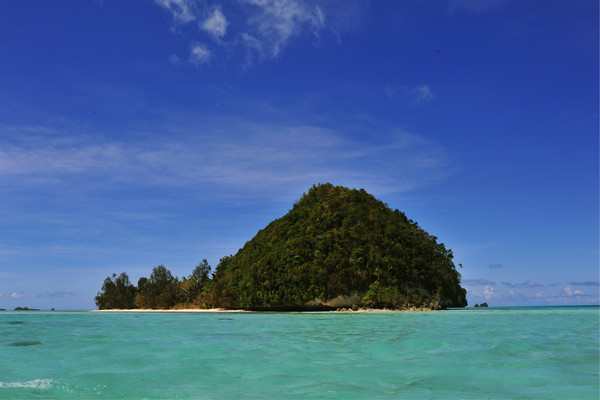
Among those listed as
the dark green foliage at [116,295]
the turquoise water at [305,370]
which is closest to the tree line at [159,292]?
the dark green foliage at [116,295]

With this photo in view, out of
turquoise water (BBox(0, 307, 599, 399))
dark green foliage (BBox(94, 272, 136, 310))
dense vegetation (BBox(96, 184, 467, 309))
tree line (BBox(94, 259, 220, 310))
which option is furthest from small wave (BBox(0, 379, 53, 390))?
dark green foliage (BBox(94, 272, 136, 310))

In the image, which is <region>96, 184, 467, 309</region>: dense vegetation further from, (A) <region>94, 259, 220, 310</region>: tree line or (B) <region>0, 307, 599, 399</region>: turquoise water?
(B) <region>0, 307, 599, 399</region>: turquoise water

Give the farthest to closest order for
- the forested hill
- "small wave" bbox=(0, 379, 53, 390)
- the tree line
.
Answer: the tree line, the forested hill, "small wave" bbox=(0, 379, 53, 390)

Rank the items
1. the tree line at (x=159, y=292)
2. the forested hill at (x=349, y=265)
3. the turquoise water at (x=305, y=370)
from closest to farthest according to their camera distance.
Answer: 1. the turquoise water at (x=305, y=370)
2. the forested hill at (x=349, y=265)
3. the tree line at (x=159, y=292)

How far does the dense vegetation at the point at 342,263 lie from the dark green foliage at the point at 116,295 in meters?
43.5

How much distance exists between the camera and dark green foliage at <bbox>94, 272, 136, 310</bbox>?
452 ft

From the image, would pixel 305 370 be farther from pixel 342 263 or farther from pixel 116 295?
pixel 116 295

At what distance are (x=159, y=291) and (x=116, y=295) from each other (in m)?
19.4

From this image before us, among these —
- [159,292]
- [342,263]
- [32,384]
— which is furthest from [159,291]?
[32,384]

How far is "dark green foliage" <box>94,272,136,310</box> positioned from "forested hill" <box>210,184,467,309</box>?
5216 cm

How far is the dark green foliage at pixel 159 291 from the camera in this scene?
124375 mm

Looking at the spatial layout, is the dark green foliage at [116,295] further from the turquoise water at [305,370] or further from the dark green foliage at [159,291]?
the turquoise water at [305,370]

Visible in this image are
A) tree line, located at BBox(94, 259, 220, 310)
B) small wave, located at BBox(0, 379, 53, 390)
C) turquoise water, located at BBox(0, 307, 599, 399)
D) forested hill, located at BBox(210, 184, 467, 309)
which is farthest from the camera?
tree line, located at BBox(94, 259, 220, 310)

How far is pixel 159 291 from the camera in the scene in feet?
423
